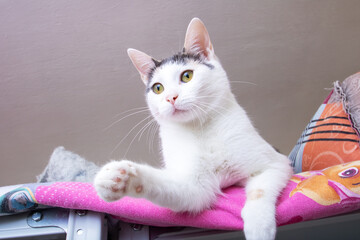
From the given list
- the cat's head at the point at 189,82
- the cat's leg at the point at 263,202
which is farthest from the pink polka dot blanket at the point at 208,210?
the cat's head at the point at 189,82

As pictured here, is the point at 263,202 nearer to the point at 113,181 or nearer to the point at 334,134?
the point at 113,181

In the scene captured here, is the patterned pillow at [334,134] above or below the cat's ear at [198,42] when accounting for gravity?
below

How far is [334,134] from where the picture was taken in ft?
4.09

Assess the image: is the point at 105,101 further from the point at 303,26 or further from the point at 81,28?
the point at 303,26

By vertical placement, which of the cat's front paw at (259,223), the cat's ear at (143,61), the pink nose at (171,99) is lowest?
the cat's front paw at (259,223)

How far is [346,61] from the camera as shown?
7.48ft

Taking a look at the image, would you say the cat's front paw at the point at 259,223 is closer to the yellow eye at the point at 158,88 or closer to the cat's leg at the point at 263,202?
the cat's leg at the point at 263,202

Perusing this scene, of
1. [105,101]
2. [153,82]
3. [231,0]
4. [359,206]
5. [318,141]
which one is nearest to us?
[359,206]

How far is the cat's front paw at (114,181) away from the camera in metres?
0.61

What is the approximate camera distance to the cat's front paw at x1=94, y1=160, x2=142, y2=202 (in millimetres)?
613

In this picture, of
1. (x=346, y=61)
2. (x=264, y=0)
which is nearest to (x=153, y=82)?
(x=264, y=0)

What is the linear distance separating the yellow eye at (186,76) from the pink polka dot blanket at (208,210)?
0.45 metres

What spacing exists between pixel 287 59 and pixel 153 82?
153cm

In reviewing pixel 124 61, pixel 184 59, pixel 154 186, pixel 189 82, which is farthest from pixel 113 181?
pixel 124 61
